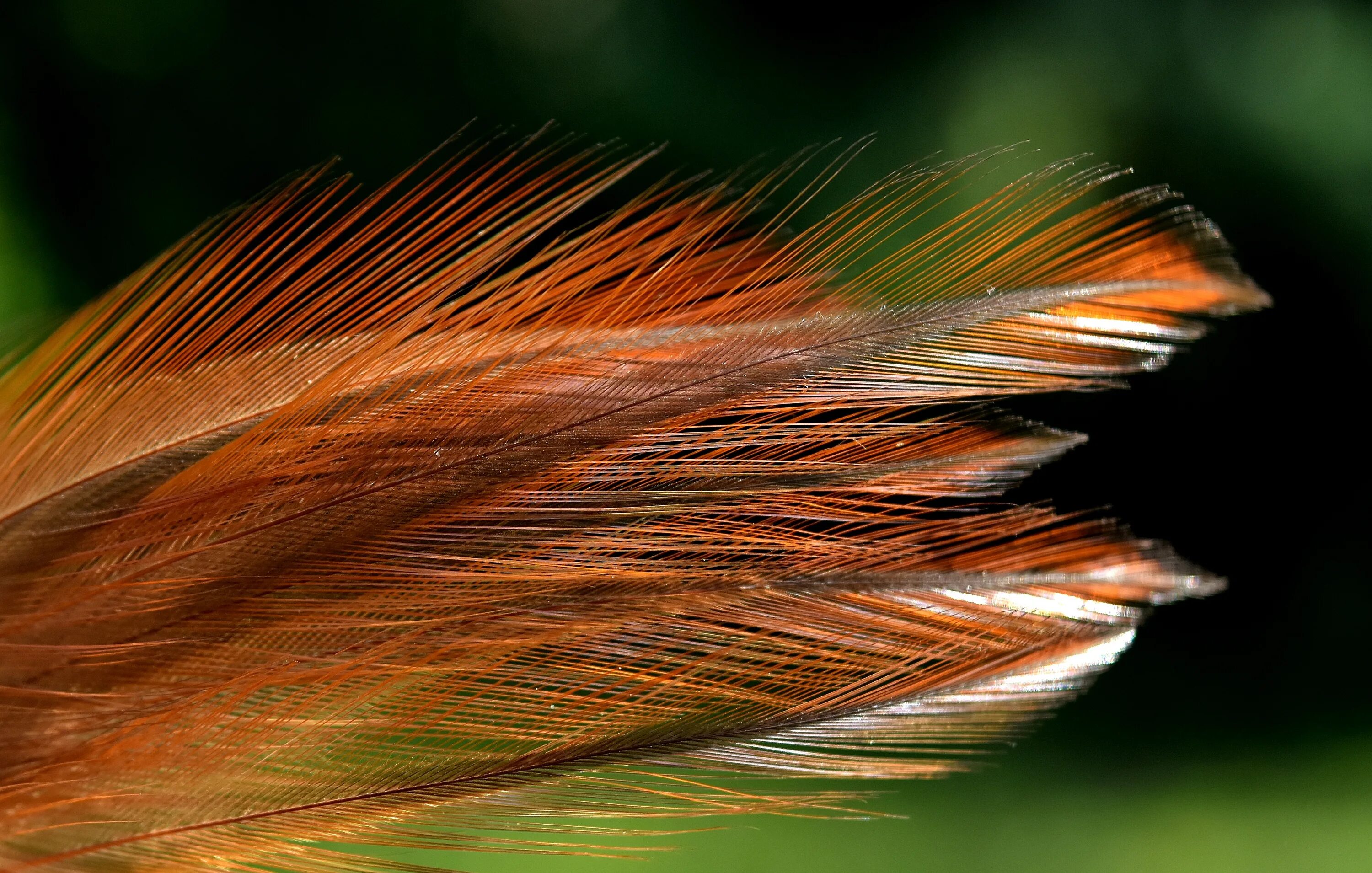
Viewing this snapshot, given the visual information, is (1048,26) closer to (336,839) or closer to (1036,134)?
(1036,134)

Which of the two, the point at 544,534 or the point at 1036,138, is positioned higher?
the point at 1036,138

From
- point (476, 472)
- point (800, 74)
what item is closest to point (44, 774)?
point (476, 472)

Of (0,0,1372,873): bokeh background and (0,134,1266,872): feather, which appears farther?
(0,0,1372,873): bokeh background

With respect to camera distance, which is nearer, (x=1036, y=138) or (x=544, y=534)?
(x=544, y=534)
